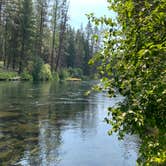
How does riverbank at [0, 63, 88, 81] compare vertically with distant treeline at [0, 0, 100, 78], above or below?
below

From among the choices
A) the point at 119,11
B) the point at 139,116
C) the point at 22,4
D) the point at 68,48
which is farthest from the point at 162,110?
the point at 68,48

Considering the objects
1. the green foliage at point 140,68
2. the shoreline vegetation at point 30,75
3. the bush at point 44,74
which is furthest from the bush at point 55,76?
the green foliage at point 140,68

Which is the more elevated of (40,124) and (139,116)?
(139,116)

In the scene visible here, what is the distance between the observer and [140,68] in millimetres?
3113

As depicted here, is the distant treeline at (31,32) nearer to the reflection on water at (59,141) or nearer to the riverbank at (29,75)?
the riverbank at (29,75)

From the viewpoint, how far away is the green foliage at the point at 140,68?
2979mm

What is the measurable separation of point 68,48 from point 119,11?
8171cm

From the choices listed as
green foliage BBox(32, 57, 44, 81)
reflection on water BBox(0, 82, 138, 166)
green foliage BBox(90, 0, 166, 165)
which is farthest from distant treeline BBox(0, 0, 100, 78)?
green foliage BBox(90, 0, 166, 165)

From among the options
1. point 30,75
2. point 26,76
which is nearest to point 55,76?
point 30,75

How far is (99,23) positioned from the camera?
11.5 ft

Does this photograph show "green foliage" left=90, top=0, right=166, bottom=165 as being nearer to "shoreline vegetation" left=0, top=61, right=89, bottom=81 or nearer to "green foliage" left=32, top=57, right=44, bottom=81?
"shoreline vegetation" left=0, top=61, right=89, bottom=81

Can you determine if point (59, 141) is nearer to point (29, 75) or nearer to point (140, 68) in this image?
point (140, 68)

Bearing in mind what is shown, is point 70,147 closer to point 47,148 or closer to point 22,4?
point 47,148

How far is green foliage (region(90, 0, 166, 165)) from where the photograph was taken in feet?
9.77
